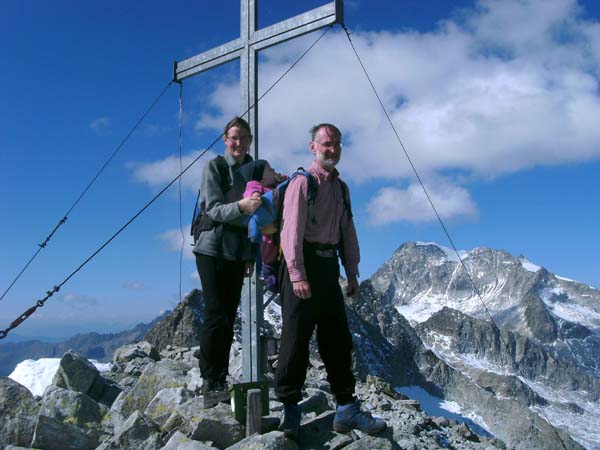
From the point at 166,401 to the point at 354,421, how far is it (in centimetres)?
260

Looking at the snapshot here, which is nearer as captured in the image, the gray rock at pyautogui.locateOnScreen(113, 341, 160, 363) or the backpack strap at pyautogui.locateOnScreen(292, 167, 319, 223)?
the backpack strap at pyautogui.locateOnScreen(292, 167, 319, 223)

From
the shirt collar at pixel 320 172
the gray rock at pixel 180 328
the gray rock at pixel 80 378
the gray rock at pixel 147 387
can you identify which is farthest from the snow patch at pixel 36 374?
the gray rock at pixel 180 328

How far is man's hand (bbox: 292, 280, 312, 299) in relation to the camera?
533cm

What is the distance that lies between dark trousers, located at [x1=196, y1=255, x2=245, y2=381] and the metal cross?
23.4 inches

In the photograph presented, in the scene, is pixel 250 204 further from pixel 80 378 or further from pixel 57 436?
pixel 80 378

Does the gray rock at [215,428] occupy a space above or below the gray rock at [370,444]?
above

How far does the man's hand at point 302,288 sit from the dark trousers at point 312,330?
16 centimetres

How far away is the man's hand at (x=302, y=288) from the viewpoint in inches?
210

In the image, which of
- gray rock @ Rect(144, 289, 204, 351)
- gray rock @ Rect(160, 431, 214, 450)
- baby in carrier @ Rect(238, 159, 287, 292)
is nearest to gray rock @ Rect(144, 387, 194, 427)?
gray rock @ Rect(160, 431, 214, 450)

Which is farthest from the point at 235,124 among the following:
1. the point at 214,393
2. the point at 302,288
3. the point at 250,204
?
the point at 214,393

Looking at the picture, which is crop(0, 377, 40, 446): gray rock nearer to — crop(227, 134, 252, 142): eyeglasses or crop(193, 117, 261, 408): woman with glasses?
crop(193, 117, 261, 408): woman with glasses

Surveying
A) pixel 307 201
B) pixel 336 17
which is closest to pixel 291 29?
pixel 336 17

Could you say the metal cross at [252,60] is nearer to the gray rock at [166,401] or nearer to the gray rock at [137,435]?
the gray rock at [166,401]

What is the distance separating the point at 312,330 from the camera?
221 inches
